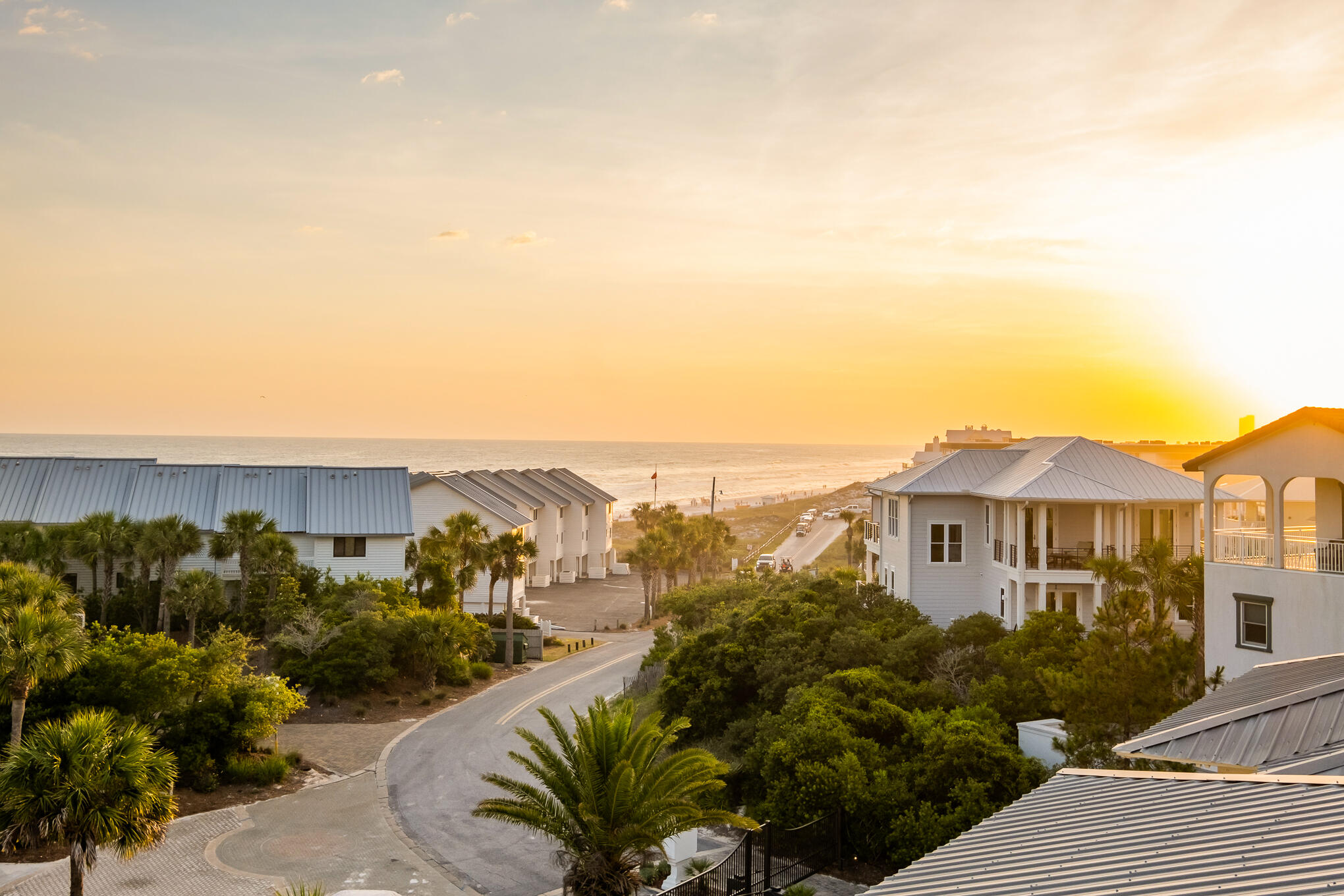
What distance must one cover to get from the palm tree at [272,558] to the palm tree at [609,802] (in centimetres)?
2819

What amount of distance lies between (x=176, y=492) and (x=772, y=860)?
4275 cm

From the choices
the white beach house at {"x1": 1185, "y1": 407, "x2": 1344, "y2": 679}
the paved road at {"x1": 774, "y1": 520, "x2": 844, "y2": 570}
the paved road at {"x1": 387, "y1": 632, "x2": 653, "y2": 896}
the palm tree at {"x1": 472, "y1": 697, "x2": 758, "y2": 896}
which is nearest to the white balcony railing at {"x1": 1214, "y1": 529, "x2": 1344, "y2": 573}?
the white beach house at {"x1": 1185, "y1": 407, "x2": 1344, "y2": 679}

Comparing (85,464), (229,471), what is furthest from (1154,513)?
(85,464)

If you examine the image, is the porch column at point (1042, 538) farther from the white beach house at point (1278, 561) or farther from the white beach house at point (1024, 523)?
the white beach house at point (1278, 561)

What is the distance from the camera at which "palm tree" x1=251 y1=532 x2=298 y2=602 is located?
44.2m

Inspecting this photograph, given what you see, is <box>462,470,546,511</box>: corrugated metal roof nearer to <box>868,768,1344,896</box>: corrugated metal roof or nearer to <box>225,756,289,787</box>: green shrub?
<box>225,756,289,787</box>: green shrub

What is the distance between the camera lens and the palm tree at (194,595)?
40.0 metres

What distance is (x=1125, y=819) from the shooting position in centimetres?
881

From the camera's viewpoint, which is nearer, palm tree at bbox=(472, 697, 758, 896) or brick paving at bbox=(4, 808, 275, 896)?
palm tree at bbox=(472, 697, 758, 896)

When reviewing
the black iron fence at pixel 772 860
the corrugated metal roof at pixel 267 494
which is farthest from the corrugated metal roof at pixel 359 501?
the black iron fence at pixel 772 860

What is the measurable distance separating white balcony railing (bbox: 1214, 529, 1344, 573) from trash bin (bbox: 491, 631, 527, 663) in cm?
3326

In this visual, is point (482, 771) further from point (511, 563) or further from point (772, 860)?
point (511, 563)

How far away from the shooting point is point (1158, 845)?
7859mm

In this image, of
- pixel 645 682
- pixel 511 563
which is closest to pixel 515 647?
pixel 511 563
